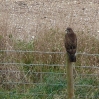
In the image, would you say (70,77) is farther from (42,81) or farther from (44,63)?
(44,63)

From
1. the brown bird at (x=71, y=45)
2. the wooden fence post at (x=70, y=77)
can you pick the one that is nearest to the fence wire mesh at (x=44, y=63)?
the wooden fence post at (x=70, y=77)

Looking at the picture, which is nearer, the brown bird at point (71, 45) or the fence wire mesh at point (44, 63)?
the brown bird at point (71, 45)

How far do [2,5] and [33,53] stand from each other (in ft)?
10.1

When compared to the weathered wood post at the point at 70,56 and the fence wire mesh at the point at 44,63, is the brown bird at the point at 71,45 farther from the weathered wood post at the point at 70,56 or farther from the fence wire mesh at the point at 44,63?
the fence wire mesh at the point at 44,63

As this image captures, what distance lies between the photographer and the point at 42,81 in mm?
6141

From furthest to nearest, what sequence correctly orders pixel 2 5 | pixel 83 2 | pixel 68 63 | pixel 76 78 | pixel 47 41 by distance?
pixel 83 2 < pixel 2 5 < pixel 47 41 < pixel 76 78 < pixel 68 63

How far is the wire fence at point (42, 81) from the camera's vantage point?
5891 mm

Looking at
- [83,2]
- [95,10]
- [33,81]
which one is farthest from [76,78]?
[83,2]

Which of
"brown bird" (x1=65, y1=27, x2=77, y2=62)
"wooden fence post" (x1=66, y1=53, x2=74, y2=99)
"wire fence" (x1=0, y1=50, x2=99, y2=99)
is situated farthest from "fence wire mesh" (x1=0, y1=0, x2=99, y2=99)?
"brown bird" (x1=65, y1=27, x2=77, y2=62)

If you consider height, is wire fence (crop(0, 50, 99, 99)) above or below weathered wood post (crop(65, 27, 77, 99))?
below

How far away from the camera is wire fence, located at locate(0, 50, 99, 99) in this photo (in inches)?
232

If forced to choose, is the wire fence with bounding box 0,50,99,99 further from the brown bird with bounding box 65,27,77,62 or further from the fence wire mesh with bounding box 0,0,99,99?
the brown bird with bounding box 65,27,77,62

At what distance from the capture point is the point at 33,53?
648 cm

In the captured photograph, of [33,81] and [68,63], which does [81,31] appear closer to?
[33,81]
